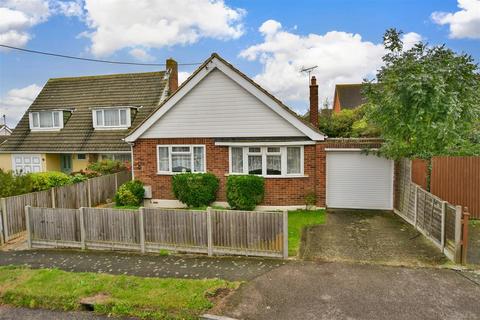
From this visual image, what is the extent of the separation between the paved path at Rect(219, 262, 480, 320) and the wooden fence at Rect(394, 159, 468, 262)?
3.08 ft

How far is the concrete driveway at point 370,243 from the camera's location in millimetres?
8469

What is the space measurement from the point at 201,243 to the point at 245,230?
1296 millimetres

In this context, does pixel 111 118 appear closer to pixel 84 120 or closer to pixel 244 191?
pixel 84 120

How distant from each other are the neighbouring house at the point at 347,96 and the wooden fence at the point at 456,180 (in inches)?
1455

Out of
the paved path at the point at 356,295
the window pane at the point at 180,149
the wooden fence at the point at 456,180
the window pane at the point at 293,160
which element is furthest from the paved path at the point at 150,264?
the wooden fence at the point at 456,180

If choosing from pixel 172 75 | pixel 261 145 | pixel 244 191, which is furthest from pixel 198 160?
pixel 172 75

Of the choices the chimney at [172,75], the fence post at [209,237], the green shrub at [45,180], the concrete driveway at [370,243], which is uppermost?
the chimney at [172,75]

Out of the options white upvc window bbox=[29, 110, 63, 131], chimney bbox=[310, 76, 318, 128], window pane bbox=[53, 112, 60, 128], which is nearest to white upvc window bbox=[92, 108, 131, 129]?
white upvc window bbox=[29, 110, 63, 131]

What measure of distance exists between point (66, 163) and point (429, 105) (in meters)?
21.6

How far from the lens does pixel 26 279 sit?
7.81 meters

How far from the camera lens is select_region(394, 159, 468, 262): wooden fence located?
794 cm

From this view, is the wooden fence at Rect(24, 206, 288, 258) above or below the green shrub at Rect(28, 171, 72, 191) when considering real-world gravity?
below

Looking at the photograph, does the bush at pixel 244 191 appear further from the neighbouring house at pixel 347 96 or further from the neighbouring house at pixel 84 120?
the neighbouring house at pixel 347 96

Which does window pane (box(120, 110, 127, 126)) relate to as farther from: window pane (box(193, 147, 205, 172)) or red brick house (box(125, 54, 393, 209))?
window pane (box(193, 147, 205, 172))
